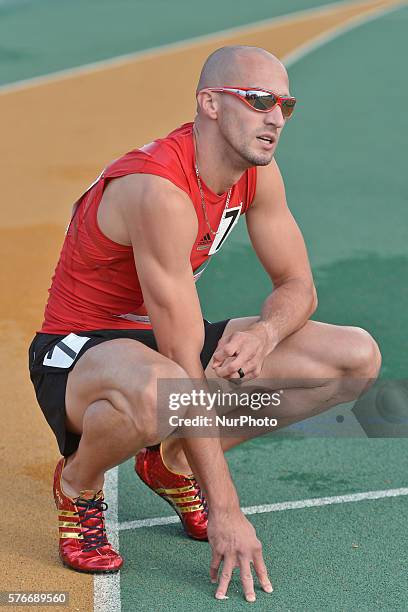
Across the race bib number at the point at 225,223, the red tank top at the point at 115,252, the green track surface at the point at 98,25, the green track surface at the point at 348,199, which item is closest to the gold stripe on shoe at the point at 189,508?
the red tank top at the point at 115,252

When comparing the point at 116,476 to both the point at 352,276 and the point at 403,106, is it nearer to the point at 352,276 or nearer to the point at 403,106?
the point at 352,276

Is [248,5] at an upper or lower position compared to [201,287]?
upper

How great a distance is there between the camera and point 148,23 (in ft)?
52.7

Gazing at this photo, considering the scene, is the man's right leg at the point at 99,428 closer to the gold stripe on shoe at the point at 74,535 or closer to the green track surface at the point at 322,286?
the gold stripe on shoe at the point at 74,535

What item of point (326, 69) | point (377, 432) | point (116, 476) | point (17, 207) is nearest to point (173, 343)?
point (116, 476)

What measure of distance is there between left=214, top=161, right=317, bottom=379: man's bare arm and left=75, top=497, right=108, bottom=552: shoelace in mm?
859

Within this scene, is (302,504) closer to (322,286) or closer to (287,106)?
(287,106)

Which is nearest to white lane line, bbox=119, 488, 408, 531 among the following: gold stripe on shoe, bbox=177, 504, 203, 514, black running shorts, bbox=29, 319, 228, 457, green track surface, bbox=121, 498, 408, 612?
green track surface, bbox=121, 498, 408, 612

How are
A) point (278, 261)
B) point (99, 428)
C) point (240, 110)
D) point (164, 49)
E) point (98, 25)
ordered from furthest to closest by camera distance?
point (98, 25), point (164, 49), point (278, 261), point (240, 110), point (99, 428)

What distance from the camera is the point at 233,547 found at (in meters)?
3.79

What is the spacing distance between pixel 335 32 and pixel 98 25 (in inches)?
132

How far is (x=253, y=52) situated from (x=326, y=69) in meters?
9.22

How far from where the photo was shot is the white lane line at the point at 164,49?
12828mm

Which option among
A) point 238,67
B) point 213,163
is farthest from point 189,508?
point 238,67
